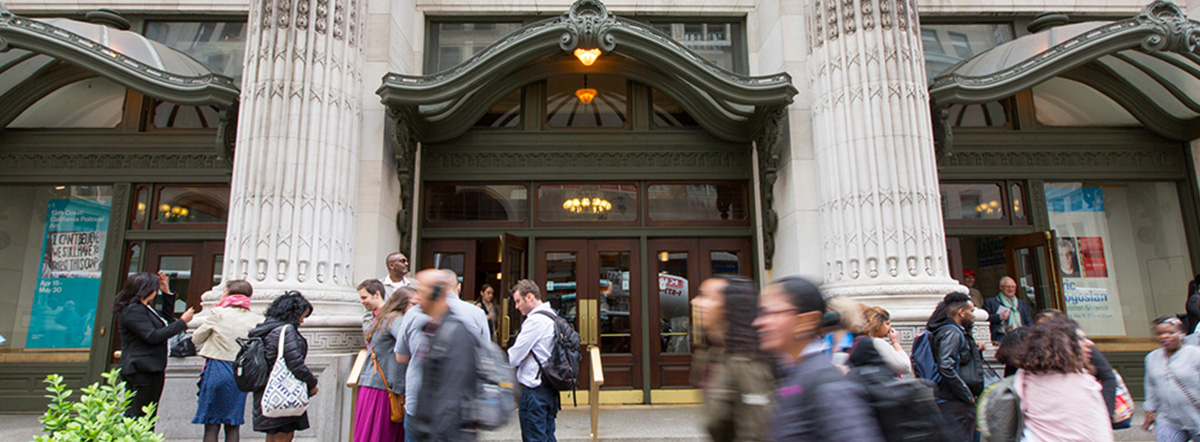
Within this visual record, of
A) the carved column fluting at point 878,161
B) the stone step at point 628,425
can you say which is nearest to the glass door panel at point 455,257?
the stone step at point 628,425

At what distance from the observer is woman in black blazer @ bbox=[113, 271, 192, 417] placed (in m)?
5.69

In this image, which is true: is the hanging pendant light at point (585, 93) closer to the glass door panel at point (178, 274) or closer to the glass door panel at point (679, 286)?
the glass door panel at point (679, 286)

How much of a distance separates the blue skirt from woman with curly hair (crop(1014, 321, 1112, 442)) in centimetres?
628

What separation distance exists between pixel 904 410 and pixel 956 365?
3.46 meters

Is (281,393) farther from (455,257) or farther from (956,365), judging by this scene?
(956,365)

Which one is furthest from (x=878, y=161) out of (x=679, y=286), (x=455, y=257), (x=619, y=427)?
(x=455, y=257)

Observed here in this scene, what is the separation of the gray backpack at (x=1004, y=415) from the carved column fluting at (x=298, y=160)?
678cm

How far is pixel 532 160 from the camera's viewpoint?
33.4 feet

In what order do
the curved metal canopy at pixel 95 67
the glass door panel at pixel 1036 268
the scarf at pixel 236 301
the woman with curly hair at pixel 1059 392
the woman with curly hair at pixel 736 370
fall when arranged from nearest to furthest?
the woman with curly hair at pixel 736 370
the woman with curly hair at pixel 1059 392
the scarf at pixel 236 301
the curved metal canopy at pixel 95 67
the glass door panel at pixel 1036 268

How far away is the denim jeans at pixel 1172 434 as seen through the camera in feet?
16.6

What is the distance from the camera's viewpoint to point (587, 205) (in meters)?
10.3

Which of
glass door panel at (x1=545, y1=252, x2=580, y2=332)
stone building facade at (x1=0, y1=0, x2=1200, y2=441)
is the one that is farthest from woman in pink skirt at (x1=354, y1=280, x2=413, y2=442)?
glass door panel at (x1=545, y1=252, x2=580, y2=332)

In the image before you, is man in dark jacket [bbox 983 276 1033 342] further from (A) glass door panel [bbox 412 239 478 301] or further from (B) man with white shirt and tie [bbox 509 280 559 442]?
(A) glass door panel [bbox 412 239 478 301]

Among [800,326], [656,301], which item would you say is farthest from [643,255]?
[800,326]
